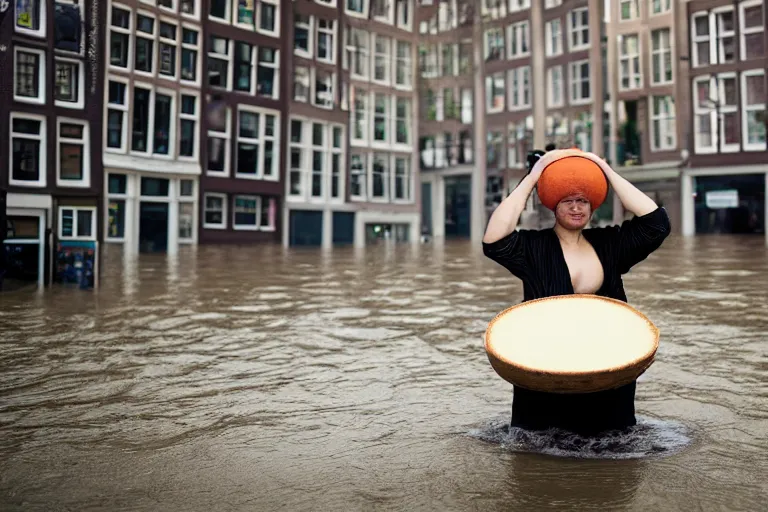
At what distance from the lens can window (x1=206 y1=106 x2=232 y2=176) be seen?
26.8 metres

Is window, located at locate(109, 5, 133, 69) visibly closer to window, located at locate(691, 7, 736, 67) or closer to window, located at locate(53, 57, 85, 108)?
window, located at locate(53, 57, 85, 108)

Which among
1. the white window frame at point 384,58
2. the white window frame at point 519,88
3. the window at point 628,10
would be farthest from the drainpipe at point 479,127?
the window at point 628,10

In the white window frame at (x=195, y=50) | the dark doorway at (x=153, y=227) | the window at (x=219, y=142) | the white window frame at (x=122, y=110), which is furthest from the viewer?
the window at (x=219, y=142)

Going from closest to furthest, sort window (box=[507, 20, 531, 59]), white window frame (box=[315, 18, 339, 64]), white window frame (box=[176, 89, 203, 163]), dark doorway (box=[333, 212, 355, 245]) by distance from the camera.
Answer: white window frame (box=[176, 89, 203, 163])
white window frame (box=[315, 18, 339, 64])
dark doorway (box=[333, 212, 355, 245])
window (box=[507, 20, 531, 59])

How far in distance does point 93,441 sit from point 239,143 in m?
25.6

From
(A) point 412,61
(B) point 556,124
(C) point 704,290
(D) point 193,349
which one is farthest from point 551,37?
(D) point 193,349

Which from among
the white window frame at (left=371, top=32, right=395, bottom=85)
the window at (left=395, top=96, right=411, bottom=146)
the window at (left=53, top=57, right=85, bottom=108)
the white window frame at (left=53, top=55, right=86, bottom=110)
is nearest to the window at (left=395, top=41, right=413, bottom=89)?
the white window frame at (left=371, top=32, right=395, bottom=85)

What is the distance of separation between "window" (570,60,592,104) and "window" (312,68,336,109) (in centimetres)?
1048

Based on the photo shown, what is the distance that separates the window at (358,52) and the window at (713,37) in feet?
40.1

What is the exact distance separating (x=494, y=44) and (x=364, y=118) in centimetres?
934

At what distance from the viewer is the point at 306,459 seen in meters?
2.61

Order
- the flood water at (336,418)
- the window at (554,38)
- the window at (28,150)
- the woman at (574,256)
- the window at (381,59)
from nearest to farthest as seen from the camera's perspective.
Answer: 1. the flood water at (336,418)
2. the woman at (574,256)
3. the window at (28,150)
4. the window at (381,59)
5. the window at (554,38)

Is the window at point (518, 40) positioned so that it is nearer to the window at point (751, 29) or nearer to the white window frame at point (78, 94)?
the window at point (751, 29)

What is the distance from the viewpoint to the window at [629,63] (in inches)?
1313
